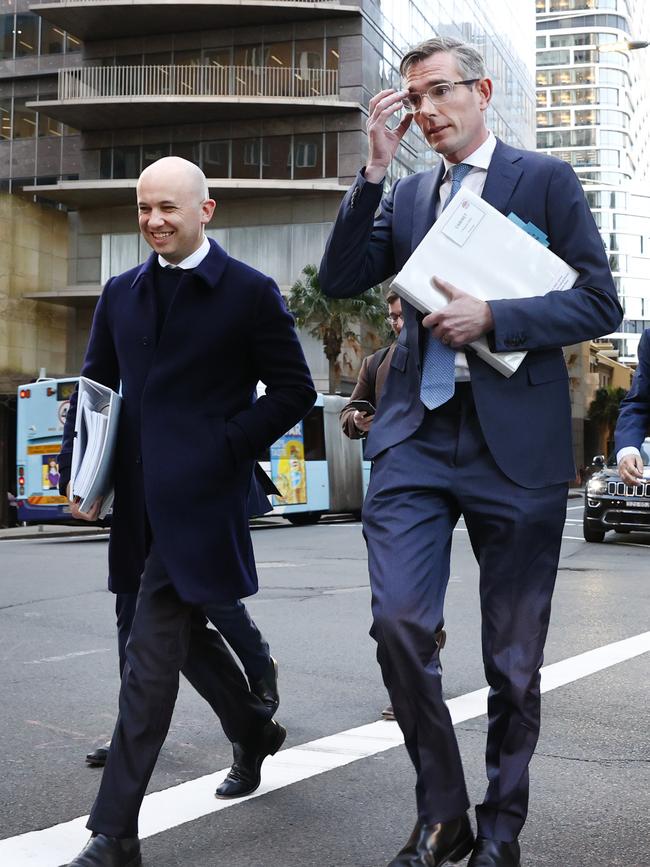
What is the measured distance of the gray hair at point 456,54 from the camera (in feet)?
10.5

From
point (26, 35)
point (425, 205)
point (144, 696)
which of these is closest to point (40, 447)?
point (144, 696)

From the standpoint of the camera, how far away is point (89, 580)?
39.0ft

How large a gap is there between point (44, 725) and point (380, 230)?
291cm

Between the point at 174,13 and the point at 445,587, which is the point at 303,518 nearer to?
the point at 174,13

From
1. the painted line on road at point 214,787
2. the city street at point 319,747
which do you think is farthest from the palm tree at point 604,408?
the painted line on road at point 214,787

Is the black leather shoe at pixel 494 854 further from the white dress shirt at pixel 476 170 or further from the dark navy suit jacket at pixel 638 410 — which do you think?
the dark navy suit jacket at pixel 638 410

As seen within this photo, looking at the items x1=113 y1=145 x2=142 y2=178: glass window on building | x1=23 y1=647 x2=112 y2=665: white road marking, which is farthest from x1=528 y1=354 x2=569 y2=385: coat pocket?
x1=113 y1=145 x2=142 y2=178: glass window on building

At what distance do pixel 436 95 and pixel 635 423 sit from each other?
2.08 metres

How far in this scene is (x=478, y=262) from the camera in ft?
10.3

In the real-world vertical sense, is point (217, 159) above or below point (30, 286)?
above

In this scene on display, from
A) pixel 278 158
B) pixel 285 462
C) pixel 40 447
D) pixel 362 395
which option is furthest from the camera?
pixel 278 158

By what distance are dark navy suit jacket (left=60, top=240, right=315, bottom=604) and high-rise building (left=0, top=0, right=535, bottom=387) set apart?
37.4 metres

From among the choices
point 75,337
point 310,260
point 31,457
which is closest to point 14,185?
point 75,337

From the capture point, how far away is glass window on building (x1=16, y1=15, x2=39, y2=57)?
47125 millimetres
